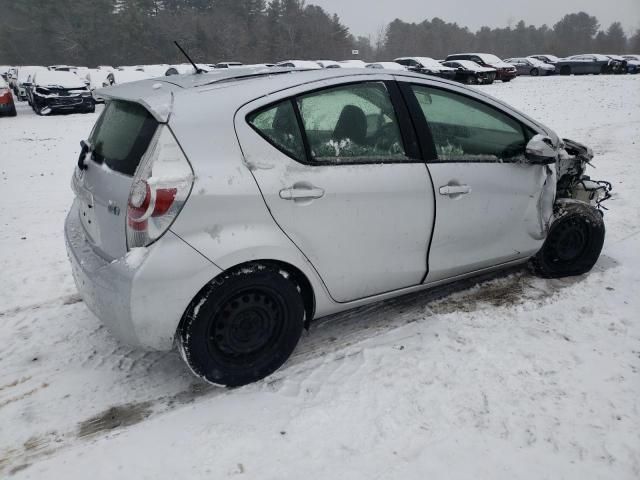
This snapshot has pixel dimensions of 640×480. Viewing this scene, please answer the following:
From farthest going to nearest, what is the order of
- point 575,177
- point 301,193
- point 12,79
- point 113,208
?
point 12,79 < point 575,177 < point 301,193 < point 113,208

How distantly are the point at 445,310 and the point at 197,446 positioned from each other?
1971mm

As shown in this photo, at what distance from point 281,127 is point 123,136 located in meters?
0.87

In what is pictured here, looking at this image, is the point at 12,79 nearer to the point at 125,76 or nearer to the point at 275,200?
the point at 125,76

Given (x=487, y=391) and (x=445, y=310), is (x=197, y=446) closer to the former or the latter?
(x=487, y=391)

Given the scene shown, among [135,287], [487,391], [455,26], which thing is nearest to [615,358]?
[487,391]

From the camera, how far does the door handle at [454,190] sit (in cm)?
303

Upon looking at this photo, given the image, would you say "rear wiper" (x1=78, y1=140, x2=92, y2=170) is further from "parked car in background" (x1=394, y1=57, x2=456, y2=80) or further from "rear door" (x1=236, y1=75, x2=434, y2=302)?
"parked car in background" (x1=394, y1=57, x2=456, y2=80)

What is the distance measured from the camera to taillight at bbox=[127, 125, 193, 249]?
231cm

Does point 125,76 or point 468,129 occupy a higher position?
point 125,76

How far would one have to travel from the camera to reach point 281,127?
8.60ft

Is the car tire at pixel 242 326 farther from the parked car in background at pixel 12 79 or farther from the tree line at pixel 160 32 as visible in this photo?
the tree line at pixel 160 32

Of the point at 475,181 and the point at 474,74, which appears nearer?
the point at 475,181

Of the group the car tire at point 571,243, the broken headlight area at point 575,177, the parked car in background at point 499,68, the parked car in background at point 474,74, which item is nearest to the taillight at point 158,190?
the car tire at point 571,243

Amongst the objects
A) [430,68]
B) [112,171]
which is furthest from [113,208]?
[430,68]
